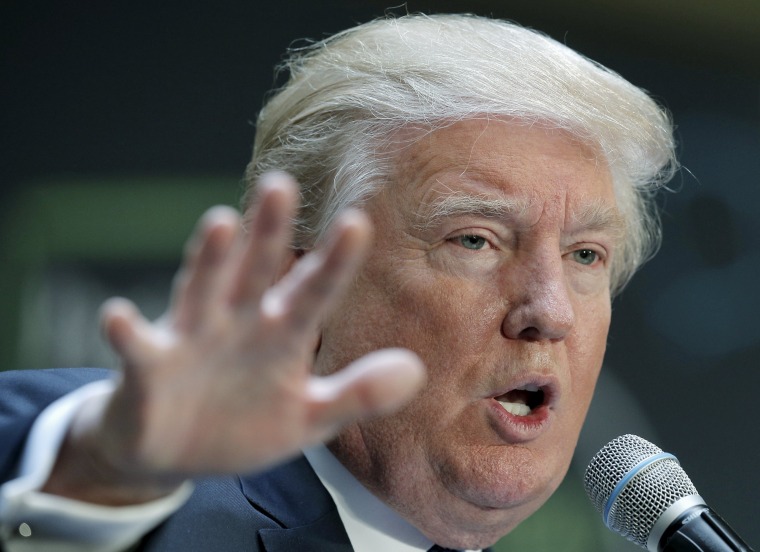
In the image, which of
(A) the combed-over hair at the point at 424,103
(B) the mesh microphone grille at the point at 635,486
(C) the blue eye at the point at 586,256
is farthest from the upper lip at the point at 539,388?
(A) the combed-over hair at the point at 424,103

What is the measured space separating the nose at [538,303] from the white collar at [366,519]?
43 centimetres

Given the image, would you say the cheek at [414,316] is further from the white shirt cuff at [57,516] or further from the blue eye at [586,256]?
the white shirt cuff at [57,516]

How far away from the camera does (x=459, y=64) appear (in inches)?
81.0

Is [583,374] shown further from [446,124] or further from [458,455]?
[446,124]

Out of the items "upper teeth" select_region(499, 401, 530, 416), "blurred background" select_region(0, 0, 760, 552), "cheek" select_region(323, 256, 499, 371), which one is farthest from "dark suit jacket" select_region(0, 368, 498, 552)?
"blurred background" select_region(0, 0, 760, 552)

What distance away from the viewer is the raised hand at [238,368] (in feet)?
3.14

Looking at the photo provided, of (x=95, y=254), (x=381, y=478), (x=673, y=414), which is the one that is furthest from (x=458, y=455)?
(x=673, y=414)

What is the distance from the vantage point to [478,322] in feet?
6.11

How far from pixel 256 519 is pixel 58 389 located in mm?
431

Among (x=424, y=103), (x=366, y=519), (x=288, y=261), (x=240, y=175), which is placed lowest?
(x=366, y=519)

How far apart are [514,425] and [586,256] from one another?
1.51ft

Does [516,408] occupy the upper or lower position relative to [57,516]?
lower

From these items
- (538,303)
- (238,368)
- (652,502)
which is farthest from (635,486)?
(238,368)

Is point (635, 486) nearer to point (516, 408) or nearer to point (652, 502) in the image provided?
point (652, 502)
